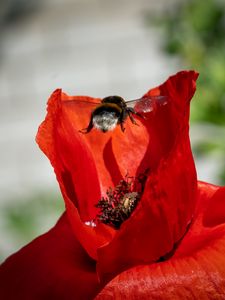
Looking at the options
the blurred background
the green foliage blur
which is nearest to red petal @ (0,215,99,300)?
the green foliage blur

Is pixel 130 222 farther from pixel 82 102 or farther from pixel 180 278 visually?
pixel 82 102

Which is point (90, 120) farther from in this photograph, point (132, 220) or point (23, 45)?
point (23, 45)

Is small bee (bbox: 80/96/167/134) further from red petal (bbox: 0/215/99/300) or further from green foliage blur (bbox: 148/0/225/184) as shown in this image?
green foliage blur (bbox: 148/0/225/184)

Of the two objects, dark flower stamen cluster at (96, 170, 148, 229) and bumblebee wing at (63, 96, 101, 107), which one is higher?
bumblebee wing at (63, 96, 101, 107)

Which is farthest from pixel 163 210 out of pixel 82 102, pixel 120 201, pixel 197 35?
pixel 197 35

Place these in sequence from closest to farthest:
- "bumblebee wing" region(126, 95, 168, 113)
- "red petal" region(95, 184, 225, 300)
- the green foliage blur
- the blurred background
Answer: "red petal" region(95, 184, 225, 300)
"bumblebee wing" region(126, 95, 168, 113)
the green foliage blur
the blurred background

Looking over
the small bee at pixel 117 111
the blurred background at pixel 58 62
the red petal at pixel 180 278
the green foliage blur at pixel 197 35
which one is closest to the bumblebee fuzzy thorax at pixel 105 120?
the small bee at pixel 117 111

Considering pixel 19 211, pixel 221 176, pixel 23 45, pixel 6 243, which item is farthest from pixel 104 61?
pixel 221 176
